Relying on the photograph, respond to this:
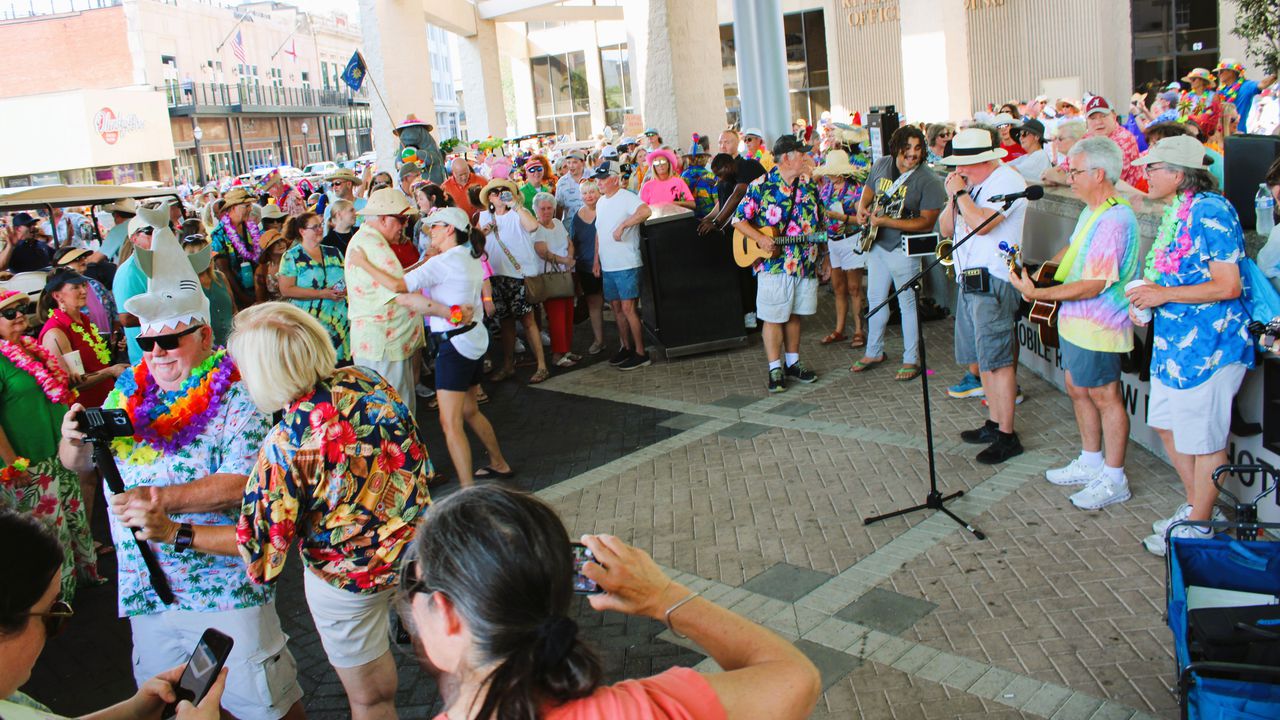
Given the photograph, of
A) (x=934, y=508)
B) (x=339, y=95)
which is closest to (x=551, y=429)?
(x=934, y=508)

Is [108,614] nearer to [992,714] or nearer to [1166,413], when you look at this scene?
[992,714]

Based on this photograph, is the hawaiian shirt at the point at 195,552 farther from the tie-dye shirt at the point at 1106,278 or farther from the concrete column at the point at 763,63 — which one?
the concrete column at the point at 763,63

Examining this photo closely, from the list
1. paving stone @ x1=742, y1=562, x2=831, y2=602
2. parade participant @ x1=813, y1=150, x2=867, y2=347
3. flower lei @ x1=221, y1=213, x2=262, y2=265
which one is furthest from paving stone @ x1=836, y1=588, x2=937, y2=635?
flower lei @ x1=221, y1=213, x2=262, y2=265

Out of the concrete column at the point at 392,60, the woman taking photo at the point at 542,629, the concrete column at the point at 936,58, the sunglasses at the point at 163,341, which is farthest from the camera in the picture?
the concrete column at the point at 936,58

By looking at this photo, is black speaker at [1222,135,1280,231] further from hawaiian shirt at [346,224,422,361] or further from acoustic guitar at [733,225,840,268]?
hawaiian shirt at [346,224,422,361]

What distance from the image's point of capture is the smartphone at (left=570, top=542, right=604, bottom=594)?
1.86 m

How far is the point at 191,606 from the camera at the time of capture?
347 cm

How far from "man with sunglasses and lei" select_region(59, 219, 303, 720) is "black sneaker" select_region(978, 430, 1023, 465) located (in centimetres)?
447

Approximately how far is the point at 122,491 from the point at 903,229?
6533mm

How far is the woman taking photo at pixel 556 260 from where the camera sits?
33.1ft

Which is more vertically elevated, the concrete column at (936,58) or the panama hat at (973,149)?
the concrete column at (936,58)

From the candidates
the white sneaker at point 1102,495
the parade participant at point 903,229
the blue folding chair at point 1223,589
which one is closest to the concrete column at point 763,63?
the parade participant at point 903,229

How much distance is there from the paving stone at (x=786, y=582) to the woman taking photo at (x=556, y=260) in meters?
5.55

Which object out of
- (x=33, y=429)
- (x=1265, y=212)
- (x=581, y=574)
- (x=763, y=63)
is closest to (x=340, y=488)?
(x=581, y=574)
